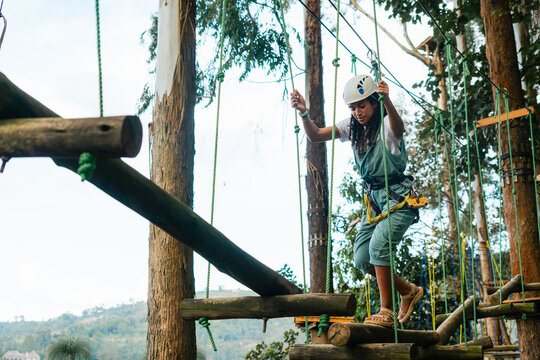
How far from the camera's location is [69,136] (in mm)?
1375

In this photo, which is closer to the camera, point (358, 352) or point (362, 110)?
point (358, 352)

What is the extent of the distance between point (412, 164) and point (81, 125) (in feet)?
43.4

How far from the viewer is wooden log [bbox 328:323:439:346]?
2.33 meters

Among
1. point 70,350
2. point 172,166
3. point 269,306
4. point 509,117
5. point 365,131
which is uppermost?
point 509,117

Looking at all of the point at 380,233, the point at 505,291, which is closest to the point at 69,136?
the point at 380,233

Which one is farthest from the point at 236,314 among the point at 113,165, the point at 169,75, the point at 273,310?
the point at 169,75

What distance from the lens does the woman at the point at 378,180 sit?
281 centimetres

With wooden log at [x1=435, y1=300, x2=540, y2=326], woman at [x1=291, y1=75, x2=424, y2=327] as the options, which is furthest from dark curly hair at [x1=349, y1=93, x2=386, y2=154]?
wooden log at [x1=435, y1=300, x2=540, y2=326]

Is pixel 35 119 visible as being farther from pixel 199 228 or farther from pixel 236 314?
pixel 236 314

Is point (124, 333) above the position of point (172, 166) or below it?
below

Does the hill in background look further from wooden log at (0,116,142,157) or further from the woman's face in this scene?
wooden log at (0,116,142,157)

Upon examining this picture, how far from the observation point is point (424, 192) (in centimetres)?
1412

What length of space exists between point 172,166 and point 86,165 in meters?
1.70

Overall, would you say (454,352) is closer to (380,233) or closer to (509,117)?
(380,233)
